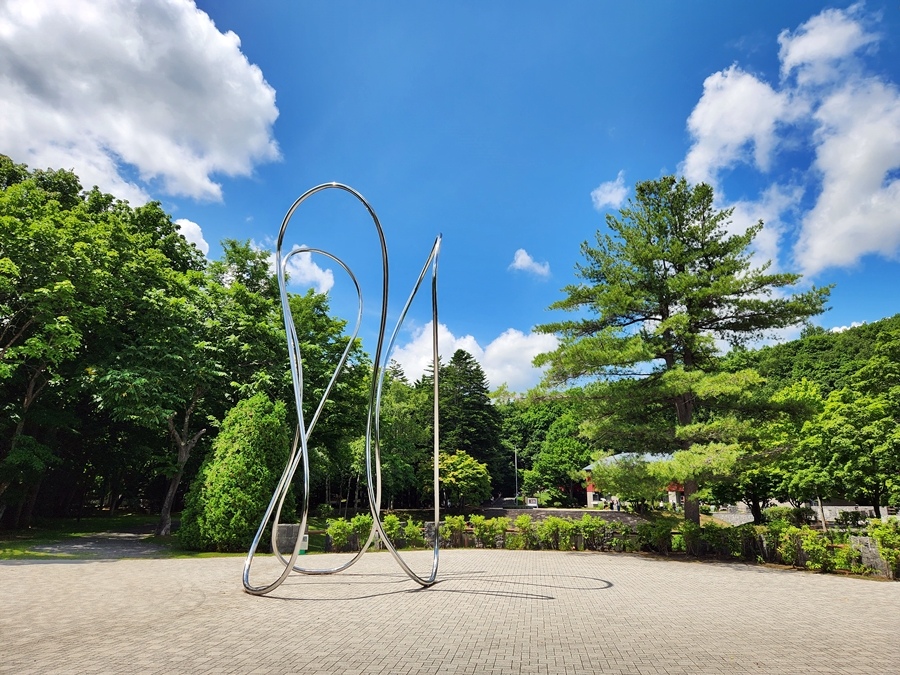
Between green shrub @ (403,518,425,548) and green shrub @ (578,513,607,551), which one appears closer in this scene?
green shrub @ (578,513,607,551)

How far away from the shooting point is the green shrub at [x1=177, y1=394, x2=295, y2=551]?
53.3 feet

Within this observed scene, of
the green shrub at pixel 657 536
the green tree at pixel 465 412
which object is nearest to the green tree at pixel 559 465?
the green tree at pixel 465 412

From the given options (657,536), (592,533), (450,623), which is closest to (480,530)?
(592,533)

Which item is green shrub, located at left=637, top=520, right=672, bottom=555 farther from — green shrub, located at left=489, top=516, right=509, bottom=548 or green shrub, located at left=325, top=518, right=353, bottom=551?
green shrub, located at left=325, top=518, right=353, bottom=551

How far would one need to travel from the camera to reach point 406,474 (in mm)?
37094

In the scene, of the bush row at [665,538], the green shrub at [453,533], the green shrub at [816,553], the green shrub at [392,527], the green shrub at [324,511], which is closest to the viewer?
the bush row at [665,538]

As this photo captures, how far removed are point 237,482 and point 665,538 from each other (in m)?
13.3

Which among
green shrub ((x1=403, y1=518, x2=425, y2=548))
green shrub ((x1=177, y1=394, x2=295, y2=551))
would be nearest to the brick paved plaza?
green shrub ((x1=177, y1=394, x2=295, y2=551))

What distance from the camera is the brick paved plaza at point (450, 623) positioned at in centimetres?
559

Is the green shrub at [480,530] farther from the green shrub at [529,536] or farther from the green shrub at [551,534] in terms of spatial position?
the green shrub at [551,534]

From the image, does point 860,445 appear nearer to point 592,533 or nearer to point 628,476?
point 592,533

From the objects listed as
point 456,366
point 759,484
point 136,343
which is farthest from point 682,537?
point 456,366

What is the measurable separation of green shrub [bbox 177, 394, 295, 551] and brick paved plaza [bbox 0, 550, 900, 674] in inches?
146

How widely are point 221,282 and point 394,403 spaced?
16.9m
